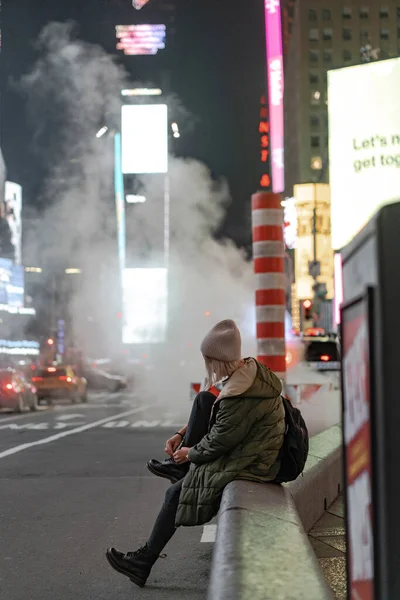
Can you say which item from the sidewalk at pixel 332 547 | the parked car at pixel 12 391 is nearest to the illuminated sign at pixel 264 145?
the parked car at pixel 12 391

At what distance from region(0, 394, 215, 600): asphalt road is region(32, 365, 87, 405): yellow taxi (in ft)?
48.6

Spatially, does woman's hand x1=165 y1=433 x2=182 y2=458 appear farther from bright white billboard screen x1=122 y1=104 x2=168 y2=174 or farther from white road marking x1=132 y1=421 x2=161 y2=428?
bright white billboard screen x1=122 y1=104 x2=168 y2=174

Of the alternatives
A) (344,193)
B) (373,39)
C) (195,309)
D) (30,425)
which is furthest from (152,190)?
(373,39)

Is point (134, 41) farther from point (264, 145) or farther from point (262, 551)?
point (264, 145)

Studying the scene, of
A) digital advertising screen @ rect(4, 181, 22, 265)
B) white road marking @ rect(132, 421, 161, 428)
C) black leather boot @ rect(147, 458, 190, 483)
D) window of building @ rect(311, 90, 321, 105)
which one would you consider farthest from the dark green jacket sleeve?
window of building @ rect(311, 90, 321, 105)

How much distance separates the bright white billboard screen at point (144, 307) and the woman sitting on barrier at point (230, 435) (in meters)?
33.3

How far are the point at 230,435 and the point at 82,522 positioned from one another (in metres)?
2.82

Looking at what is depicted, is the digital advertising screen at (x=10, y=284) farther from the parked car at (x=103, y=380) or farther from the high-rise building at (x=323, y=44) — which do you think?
the parked car at (x=103, y=380)

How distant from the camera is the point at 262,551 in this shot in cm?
311

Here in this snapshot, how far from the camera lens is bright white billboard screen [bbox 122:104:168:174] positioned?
3238 cm

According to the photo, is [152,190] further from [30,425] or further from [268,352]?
[268,352]

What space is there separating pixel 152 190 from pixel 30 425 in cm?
2420

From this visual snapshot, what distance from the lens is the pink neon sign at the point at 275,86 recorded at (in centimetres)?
9844

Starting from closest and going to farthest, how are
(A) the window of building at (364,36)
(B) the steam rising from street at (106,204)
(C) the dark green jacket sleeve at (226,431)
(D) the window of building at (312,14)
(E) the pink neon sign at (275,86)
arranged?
(C) the dark green jacket sleeve at (226,431), (B) the steam rising from street at (106,204), (A) the window of building at (364,36), (D) the window of building at (312,14), (E) the pink neon sign at (275,86)
